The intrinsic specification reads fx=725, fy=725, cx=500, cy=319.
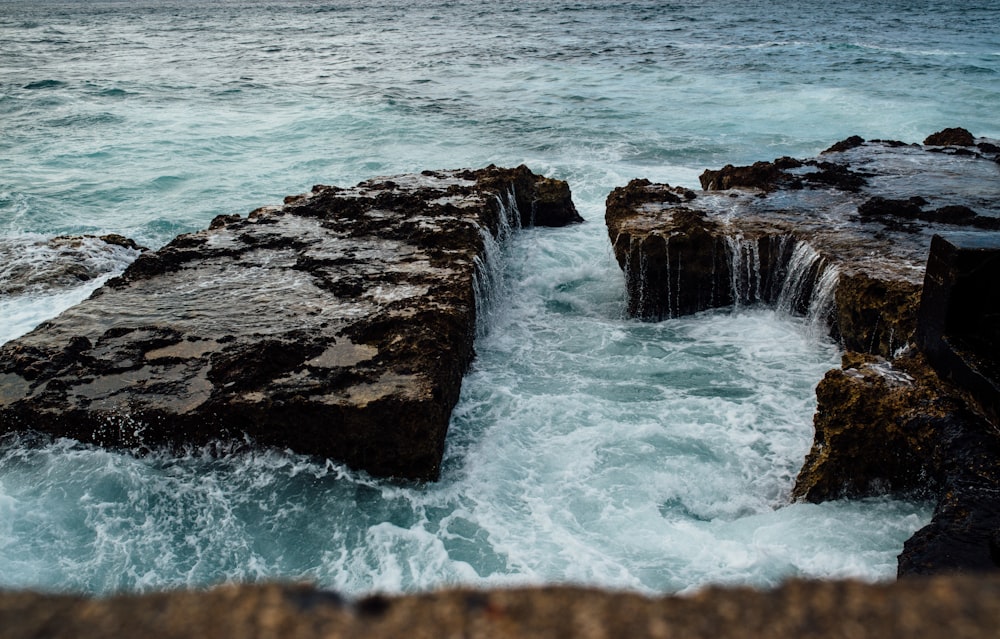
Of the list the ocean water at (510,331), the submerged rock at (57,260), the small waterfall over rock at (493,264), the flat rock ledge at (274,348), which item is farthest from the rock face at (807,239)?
the submerged rock at (57,260)

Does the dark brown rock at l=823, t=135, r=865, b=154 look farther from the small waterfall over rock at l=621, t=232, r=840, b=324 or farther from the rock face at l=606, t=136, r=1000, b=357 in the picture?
the small waterfall over rock at l=621, t=232, r=840, b=324

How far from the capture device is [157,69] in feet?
102

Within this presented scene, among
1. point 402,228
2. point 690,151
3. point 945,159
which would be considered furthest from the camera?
point 690,151

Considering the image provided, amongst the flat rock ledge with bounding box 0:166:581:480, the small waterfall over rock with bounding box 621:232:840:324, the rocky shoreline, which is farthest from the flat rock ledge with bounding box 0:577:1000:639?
the small waterfall over rock with bounding box 621:232:840:324

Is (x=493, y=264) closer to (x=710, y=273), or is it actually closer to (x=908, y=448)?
(x=710, y=273)

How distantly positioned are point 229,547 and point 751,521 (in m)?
3.60

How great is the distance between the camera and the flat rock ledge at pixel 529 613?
38.9 inches

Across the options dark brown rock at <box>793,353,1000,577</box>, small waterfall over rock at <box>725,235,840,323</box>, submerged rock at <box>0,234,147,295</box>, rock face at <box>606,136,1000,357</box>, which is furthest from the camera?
submerged rock at <box>0,234,147,295</box>

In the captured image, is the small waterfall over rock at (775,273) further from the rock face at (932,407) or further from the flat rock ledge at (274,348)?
the flat rock ledge at (274,348)

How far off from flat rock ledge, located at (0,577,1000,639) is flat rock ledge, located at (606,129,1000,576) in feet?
11.2

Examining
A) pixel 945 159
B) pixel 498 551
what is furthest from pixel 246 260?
pixel 945 159

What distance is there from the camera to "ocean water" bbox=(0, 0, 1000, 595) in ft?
15.8

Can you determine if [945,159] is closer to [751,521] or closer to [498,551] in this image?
[751,521]

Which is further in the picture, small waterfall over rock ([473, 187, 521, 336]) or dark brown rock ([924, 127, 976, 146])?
dark brown rock ([924, 127, 976, 146])
